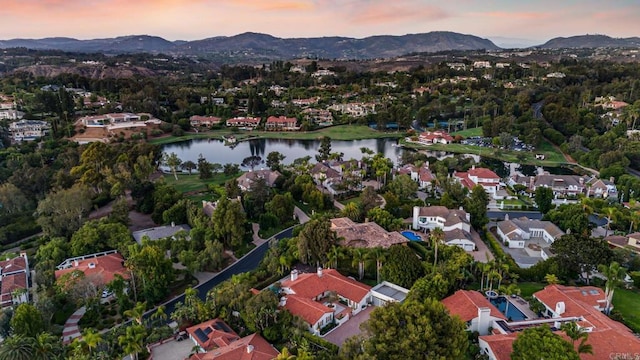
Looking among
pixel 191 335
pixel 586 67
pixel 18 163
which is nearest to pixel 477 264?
pixel 191 335

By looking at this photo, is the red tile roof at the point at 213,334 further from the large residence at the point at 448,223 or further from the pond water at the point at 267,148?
the pond water at the point at 267,148

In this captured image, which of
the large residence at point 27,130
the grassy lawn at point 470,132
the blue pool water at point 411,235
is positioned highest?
the large residence at point 27,130

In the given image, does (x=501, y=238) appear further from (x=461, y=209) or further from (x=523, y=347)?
(x=523, y=347)

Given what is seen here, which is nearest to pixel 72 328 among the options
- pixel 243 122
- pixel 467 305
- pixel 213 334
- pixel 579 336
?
pixel 213 334

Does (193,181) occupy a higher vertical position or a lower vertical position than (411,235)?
higher

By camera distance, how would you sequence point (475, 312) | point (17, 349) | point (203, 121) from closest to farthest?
1. point (17, 349)
2. point (475, 312)
3. point (203, 121)

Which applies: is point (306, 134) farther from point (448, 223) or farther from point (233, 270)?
point (233, 270)

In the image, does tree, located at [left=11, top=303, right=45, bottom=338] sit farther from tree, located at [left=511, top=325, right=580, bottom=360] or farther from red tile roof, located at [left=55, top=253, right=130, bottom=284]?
tree, located at [left=511, top=325, right=580, bottom=360]

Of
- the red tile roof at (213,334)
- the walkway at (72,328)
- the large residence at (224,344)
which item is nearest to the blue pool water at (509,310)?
the large residence at (224,344)
